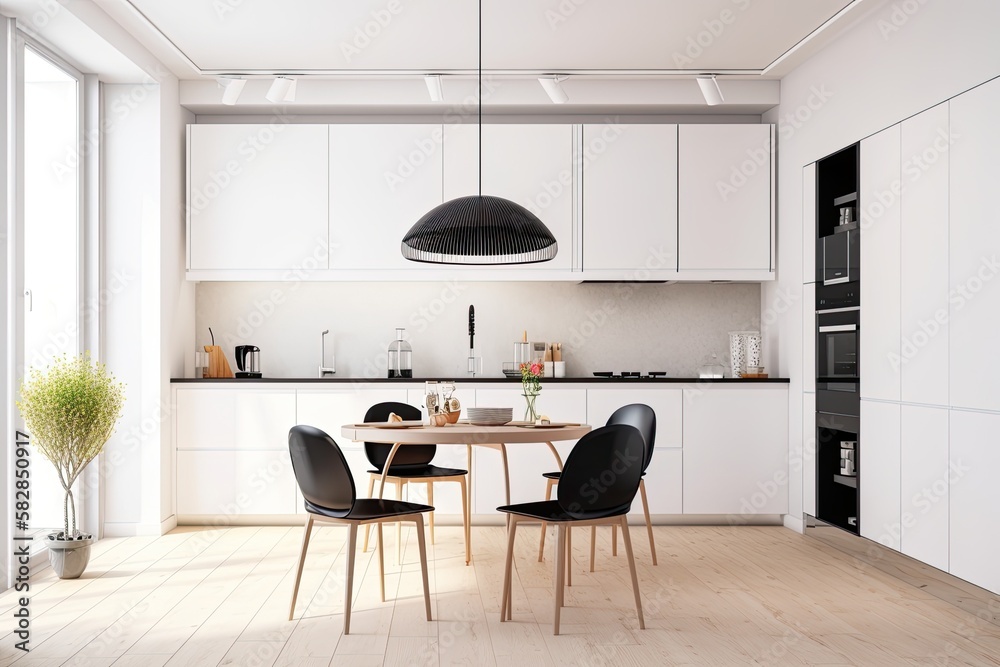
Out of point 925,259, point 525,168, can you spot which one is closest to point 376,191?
point 525,168

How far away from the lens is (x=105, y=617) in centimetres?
342

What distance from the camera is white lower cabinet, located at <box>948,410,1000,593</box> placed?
334cm

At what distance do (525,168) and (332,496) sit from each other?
9.83 ft

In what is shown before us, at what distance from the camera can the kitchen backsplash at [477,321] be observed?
5.90 meters

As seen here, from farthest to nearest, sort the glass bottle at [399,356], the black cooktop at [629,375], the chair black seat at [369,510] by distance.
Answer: the glass bottle at [399,356]
the black cooktop at [629,375]
the chair black seat at [369,510]

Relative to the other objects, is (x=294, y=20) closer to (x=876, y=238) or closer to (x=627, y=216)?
(x=627, y=216)

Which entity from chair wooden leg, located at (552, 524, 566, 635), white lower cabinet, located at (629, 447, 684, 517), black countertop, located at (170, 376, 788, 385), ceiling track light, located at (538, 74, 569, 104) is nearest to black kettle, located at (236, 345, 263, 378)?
black countertop, located at (170, 376, 788, 385)

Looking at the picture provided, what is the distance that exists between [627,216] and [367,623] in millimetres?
3264

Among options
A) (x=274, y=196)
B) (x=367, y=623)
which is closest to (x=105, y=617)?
(x=367, y=623)

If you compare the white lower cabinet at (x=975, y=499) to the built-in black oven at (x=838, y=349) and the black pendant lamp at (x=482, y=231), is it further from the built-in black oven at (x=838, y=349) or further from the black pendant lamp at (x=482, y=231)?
the black pendant lamp at (x=482, y=231)

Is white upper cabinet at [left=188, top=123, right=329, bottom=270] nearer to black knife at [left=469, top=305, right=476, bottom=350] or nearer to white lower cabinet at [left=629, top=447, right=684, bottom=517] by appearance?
black knife at [left=469, top=305, right=476, bottom=350]

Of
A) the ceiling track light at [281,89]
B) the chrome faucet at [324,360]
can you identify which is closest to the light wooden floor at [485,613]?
the chrome faucet at [324,360]

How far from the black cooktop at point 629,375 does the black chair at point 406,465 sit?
1.36 metres

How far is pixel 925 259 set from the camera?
3.83 m
